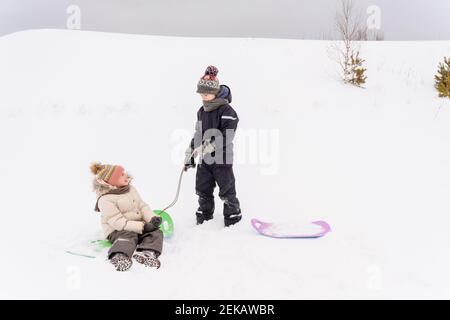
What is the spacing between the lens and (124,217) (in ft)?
11.7

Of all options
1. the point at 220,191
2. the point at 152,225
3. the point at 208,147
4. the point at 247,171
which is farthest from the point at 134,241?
the point at 247,171

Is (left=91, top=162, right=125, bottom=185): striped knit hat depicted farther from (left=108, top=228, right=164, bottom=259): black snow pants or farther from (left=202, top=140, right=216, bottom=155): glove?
(left=202, top=140, right=216, bottom=155): glove

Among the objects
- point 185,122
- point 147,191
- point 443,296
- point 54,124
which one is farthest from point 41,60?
point 443,296

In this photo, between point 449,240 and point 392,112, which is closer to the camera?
point 449,240

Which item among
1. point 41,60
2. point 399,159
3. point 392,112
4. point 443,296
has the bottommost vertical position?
point 443,296

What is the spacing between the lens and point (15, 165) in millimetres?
6027

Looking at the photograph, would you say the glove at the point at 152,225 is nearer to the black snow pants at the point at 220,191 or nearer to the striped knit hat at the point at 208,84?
the black snow pants at the point at 220,191

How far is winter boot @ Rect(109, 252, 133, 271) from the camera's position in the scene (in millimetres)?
3006

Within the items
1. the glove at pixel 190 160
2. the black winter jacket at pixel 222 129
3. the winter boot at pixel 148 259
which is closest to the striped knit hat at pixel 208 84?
the black winter jacket at pixel 222 129

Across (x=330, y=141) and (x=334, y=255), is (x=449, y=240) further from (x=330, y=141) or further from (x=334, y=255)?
(x=330, y=141)

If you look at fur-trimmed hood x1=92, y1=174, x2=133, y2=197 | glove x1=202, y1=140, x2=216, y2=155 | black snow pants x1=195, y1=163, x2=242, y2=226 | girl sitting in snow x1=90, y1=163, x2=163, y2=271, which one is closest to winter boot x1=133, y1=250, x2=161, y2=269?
girl sitting in snow x1=90, y1=163, x2=163, y2=271

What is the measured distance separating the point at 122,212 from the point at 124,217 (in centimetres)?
6

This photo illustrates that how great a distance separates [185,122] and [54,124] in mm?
2667

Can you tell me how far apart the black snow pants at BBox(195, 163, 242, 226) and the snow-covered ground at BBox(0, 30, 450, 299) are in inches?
5.6
